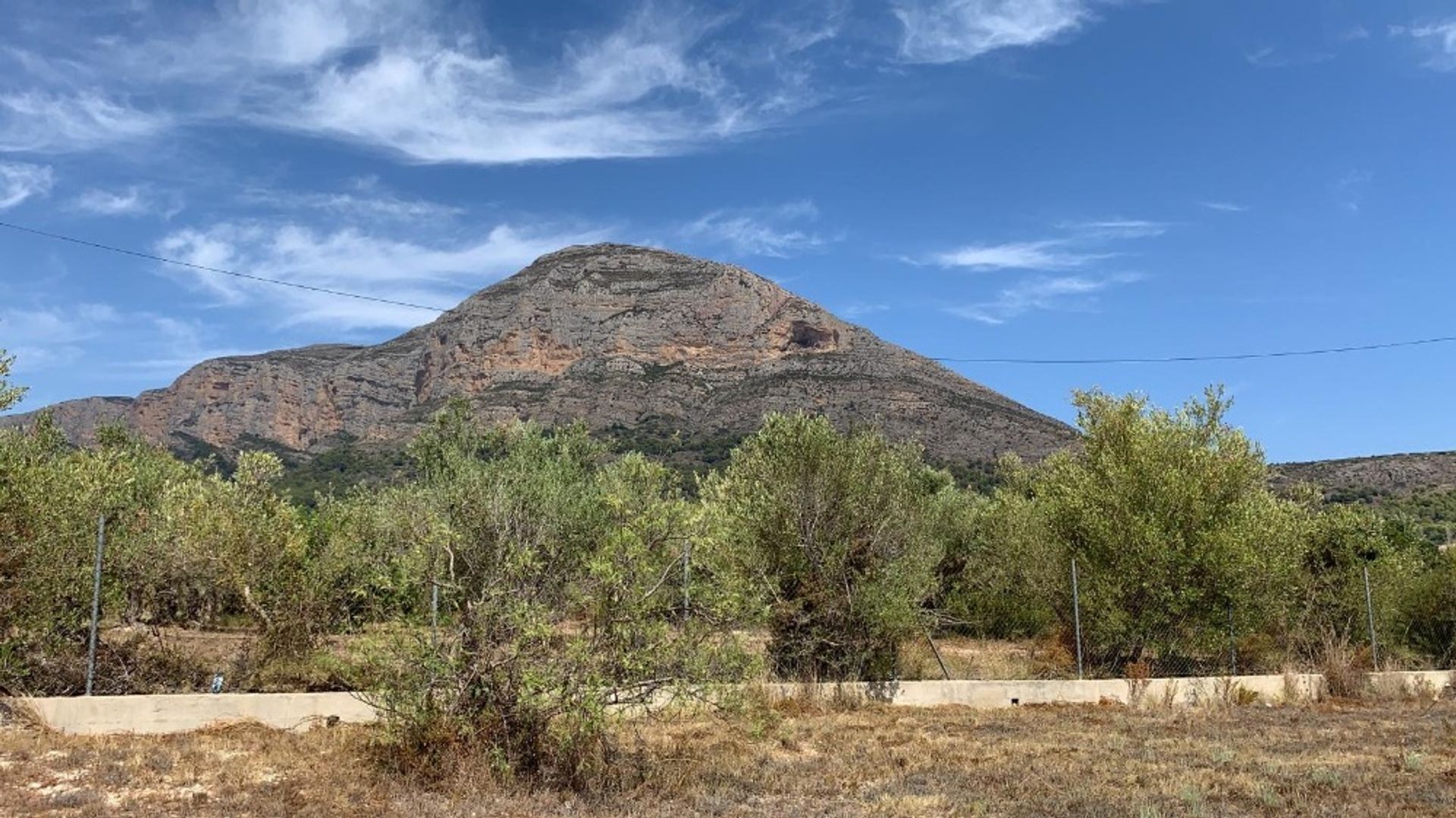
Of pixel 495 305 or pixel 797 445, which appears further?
pixel 495 305

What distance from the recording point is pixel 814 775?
10688mm

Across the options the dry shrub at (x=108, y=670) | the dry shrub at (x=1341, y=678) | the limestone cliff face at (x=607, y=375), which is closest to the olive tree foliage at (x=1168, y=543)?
the dry shrub at (x=1341, y=678)

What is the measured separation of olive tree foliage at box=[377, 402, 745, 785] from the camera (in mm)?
9008

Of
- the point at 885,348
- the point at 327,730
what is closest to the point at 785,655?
the point at 327,730

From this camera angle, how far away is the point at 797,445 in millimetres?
17609

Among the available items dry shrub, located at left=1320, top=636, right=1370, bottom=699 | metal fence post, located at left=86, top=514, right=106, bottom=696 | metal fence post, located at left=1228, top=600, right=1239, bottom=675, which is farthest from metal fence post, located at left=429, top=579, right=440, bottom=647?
dry shrub, located at left=1320, top=636, right=1370, bottom=699

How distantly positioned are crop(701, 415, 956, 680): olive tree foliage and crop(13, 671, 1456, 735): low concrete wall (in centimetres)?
88

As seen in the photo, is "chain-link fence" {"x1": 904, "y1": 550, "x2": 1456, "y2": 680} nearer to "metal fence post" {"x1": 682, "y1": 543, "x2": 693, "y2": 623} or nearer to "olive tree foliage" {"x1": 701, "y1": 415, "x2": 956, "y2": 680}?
"olive tree foliage" {"x1": 701, "y1": 415, "x2": 956, "y2": 680}

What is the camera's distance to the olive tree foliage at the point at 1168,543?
1892 centimetres

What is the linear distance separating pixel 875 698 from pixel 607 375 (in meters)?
89.6

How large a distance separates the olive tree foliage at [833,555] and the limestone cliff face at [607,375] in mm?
42911

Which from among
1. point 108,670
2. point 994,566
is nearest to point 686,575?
point 108,670

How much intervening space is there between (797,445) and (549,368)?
336ft

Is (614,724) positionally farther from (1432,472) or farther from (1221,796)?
(1432,472)
